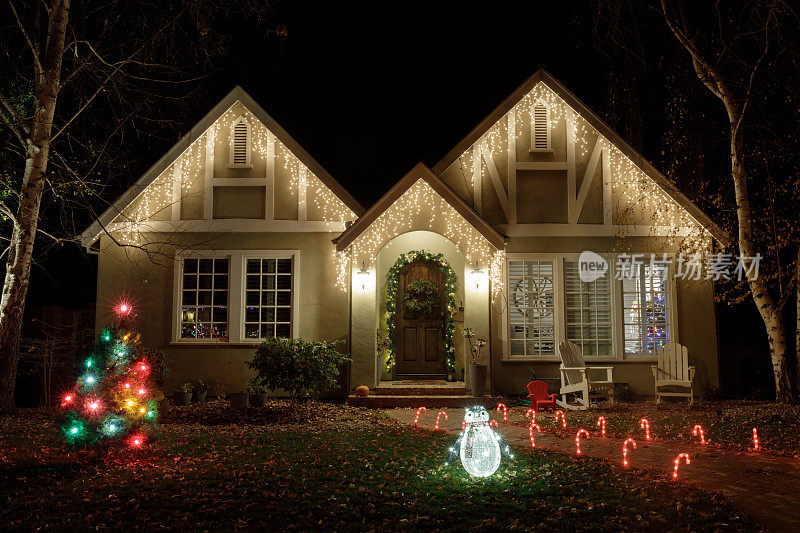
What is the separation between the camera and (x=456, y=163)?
1209cm

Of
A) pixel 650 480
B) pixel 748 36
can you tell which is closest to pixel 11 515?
pixel 650 480

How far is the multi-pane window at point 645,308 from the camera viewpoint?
A: 38.9ft

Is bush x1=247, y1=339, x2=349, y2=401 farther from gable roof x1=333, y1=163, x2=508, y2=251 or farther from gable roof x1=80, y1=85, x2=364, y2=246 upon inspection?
gable roof x1=80, y1=85, x2=364, y2=246

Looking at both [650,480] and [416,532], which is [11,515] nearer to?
[416,532]

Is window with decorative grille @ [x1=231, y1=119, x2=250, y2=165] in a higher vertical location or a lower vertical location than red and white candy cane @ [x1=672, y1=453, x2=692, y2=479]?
higher

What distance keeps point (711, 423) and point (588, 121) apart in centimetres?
583

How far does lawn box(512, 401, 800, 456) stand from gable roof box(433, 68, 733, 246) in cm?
334

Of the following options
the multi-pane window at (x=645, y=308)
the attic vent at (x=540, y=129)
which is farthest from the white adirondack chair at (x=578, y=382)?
the attic vent at (x=540, y=129)

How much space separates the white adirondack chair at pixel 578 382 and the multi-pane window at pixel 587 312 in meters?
0.74

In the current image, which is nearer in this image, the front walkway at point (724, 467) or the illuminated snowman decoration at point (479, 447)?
the front walkway at point (724, 467)

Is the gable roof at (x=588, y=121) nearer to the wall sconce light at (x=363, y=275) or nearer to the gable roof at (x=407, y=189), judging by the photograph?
the gable roof at (x=407, y=189)

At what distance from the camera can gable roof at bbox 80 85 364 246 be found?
1177 cm

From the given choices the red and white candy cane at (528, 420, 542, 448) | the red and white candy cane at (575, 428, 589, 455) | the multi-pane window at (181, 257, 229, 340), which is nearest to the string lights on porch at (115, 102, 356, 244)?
the multi-pane window at (181, 257, 229, 340)

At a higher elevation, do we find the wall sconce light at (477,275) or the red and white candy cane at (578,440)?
the wall sconce light at (477,275)
